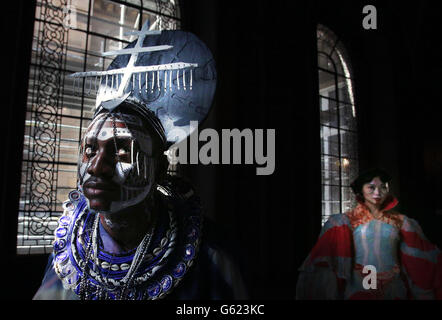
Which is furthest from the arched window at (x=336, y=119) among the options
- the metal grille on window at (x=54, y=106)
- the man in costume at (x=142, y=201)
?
the man in costume at (x=142, y=201)

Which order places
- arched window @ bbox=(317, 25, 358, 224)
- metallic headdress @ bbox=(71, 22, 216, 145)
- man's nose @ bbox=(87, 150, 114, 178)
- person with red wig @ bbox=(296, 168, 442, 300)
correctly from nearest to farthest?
man's nose @ bbox=(87, 150, 114, 178) < metallic headdress @ bbox=(71, 22, 216, 145) < person with red wig @ bbox=(296, 168, 442, 300) < arched window @ bbox=(317, 25, 358, 224)

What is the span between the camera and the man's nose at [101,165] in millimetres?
844

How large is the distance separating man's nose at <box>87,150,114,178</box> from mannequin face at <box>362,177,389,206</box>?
157 cm

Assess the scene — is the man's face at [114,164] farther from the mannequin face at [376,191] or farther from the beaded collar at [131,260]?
the mannequin face at [376,191]

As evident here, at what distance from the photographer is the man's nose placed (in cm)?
84

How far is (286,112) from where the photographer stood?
10.6 feet

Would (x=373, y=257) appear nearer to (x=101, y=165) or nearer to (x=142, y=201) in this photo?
(x=142, y=201)

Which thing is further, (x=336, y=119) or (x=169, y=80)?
(x=336, y=119)

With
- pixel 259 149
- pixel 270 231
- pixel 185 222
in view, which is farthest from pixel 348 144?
pixel 185 222

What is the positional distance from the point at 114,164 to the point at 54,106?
178 centimetres

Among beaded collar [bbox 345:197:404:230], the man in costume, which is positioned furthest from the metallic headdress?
beaded collar [bbox 345:197:404:230]

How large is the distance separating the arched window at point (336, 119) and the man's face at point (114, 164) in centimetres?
335

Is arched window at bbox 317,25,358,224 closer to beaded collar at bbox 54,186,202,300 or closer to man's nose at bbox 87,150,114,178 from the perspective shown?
beaded collar at bbox 54,186,202,300

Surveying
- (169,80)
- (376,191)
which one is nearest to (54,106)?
(169,80)
